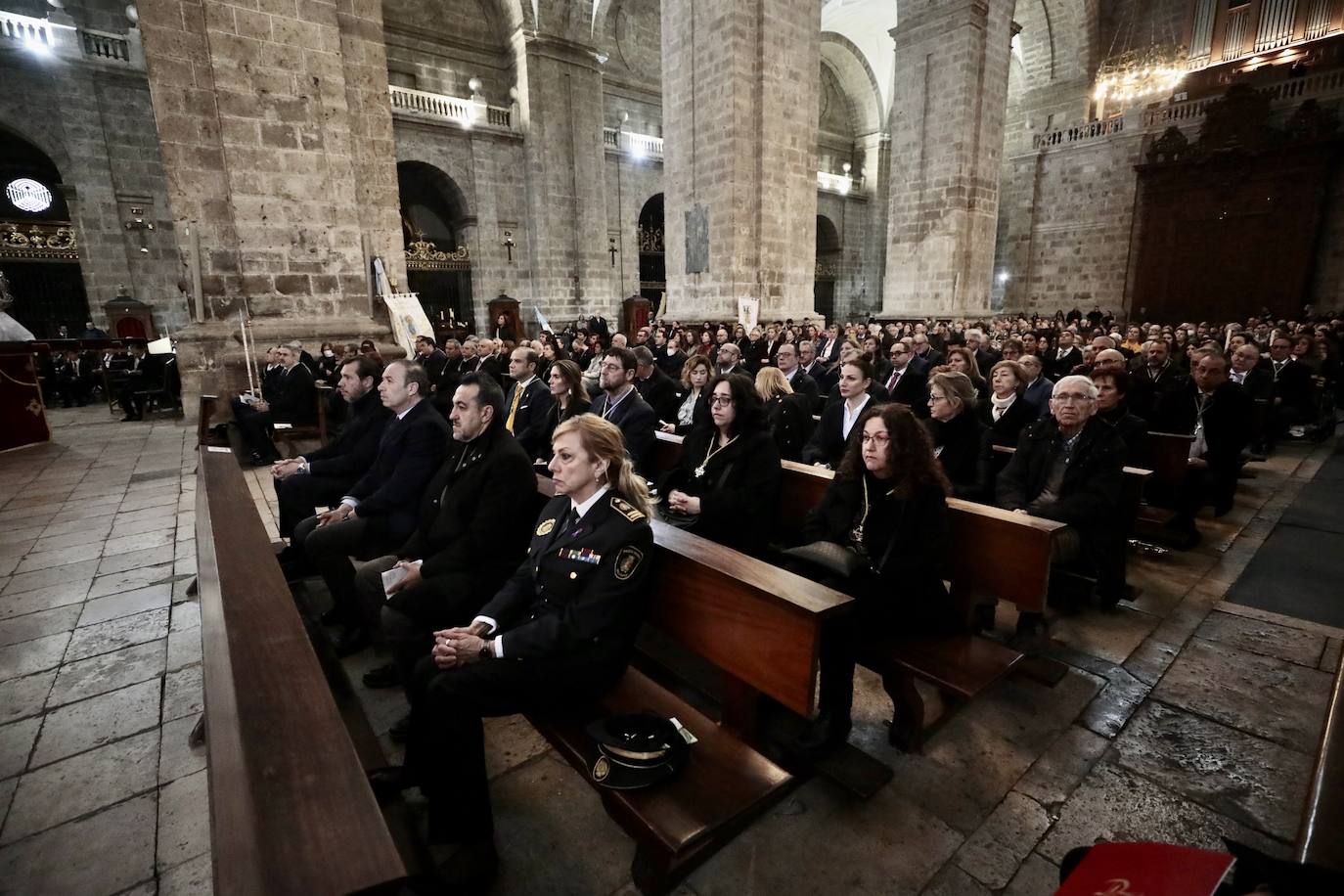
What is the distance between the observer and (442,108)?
53.5ft

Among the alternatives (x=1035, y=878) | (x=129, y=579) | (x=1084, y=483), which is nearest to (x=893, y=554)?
(x=1035, y=878)

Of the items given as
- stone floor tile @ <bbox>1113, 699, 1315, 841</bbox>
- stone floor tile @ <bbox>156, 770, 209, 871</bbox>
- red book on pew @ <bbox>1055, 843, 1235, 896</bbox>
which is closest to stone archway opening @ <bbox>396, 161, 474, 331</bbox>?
stone floor tile @ <bbox>156, 770, 209, 871</bbox>

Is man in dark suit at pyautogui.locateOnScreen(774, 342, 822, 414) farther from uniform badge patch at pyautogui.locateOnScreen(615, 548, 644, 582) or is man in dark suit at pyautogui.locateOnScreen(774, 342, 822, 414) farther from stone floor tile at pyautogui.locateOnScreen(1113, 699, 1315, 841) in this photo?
uniform badge patch at pyautogui.locateOnScreen(615, 548, 644, 582)

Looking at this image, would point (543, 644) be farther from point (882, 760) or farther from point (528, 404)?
point (528, 404)

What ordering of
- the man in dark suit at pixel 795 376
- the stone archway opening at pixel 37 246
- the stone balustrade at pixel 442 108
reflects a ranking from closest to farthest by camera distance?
the man in dark suit at pixel 795 376 < the stone archway opening at pixel 37 246 < the stone balustrade at pixel 442 108

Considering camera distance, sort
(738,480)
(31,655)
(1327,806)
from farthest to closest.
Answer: (738,480) < (31,655) < (1327,806)

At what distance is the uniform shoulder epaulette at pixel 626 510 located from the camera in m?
1.95

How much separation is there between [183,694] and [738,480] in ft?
8.71

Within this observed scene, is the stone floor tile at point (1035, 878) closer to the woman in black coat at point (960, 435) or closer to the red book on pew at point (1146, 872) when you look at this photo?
the red book on pew at point (1146, 872)

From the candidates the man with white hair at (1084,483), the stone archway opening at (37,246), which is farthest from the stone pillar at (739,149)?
the stone archway opening at (37,246)

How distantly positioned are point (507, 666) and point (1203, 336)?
40.0 feet

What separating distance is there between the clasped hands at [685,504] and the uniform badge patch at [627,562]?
3.42 ft

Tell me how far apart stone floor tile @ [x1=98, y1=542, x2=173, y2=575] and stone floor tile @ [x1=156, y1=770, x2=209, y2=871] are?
2.45 m

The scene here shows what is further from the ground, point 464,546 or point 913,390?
point 913,390
